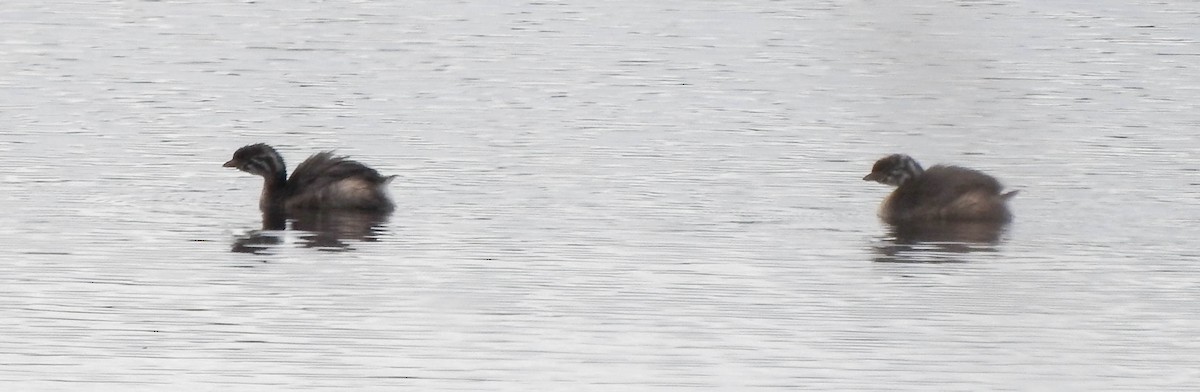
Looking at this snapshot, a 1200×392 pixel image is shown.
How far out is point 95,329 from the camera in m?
8.80

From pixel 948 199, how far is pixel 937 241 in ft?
3.96

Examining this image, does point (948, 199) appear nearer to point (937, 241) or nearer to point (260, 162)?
point (937, 241)

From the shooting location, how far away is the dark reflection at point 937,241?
11.6 metres

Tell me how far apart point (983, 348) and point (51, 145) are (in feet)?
30.9

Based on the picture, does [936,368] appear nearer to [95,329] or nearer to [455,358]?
[455,358]

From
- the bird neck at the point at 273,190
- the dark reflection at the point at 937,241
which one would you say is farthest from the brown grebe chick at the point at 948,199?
the bird neck at the point at 273,190

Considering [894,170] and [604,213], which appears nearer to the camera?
[604,213]

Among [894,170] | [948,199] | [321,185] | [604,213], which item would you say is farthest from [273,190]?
[948,199]

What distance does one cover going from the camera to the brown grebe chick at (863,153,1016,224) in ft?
43.9

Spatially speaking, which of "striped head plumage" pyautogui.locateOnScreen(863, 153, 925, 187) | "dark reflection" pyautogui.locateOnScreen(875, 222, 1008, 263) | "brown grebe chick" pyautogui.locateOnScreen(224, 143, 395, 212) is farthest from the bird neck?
"dark reflection" pyautogui.locateOnScreen(875, 222, 1008, 263)

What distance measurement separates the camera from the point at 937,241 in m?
12.5

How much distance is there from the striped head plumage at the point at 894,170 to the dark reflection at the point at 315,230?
9.73 feet

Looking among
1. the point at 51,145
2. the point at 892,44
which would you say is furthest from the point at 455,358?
the point at 51,145

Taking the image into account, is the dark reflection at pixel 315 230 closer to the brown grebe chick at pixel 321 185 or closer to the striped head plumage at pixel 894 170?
the brown grebe chick at pixel 321 185
